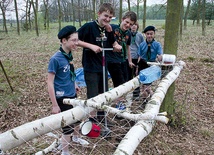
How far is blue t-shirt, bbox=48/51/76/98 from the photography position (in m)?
2.37

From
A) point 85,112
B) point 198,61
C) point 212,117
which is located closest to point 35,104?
point 85,112

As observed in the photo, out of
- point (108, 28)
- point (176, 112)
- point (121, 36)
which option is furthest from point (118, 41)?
point (176, 112)

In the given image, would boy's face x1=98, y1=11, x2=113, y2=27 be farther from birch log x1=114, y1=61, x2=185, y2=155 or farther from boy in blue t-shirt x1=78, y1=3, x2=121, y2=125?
birch log x1=114, y1=61, x2=185, y2=155

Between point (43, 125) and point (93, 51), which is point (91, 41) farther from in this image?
point (43, 125)

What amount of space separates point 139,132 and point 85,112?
0.49 metres

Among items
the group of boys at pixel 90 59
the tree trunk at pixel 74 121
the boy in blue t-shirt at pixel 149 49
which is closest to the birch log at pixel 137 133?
the tree trunk at pixel 74 121

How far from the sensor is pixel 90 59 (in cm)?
301

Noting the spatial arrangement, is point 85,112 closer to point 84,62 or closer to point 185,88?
point 84,62

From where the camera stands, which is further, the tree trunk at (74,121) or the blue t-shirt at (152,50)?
the blue t-shirt at (152,50)

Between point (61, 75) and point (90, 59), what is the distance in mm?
641

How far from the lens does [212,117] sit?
163 inches

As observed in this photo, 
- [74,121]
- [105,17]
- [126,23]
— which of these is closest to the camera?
[74,121]

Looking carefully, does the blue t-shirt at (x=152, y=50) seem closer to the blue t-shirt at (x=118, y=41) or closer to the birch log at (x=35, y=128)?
the blue t-shirt at (x=118, y=41)

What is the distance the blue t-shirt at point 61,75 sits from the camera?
2.37 meters
